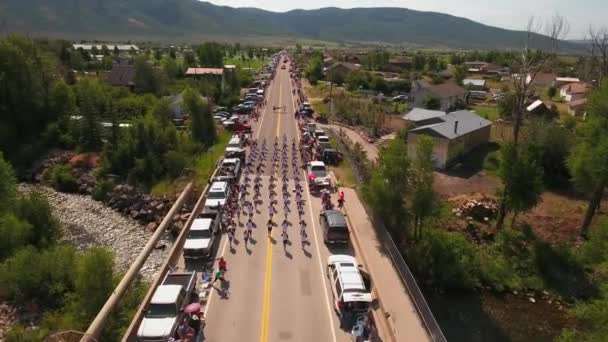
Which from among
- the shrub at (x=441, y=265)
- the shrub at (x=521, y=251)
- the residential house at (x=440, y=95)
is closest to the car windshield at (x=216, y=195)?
the shrub at (x=441, y=265)

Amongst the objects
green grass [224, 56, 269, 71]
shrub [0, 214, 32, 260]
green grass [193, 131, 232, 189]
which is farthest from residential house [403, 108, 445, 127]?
green grass [224, 56, 269, 71]

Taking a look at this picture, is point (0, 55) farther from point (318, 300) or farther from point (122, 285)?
point (318, 300)

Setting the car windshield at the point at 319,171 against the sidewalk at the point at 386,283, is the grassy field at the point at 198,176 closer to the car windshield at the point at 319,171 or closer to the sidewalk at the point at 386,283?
the car windshield at the point at 319,171

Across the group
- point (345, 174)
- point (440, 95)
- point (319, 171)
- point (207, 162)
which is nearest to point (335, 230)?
point (319, 171)

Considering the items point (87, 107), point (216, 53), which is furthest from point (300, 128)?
point (216, 53)

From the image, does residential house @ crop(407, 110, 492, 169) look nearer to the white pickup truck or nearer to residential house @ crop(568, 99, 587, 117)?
the white pickup truck
